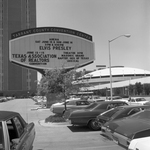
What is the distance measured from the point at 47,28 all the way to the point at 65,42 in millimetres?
3497

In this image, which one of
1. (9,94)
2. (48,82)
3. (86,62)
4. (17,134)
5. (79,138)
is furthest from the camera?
(9,94)

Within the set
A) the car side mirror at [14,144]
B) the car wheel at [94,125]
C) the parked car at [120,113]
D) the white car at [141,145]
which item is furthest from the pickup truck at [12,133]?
the car wheel at [94,125]

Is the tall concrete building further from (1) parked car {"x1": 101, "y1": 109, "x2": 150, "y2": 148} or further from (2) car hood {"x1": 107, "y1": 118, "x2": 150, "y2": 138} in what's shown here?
(2) car hood {"x1": 107, "y1": 118, "x2": 150, "y2": 138}

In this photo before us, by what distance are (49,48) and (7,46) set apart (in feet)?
309

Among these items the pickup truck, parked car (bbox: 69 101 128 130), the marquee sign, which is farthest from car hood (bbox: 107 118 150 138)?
the marquee sign

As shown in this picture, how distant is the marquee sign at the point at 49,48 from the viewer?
30.3m

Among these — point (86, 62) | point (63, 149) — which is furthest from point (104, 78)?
point (63, 149)

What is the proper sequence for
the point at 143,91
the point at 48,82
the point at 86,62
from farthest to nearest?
the point at 143,91 < the point at 86,62 < the point at 48,82

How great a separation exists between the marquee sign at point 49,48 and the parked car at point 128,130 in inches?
909

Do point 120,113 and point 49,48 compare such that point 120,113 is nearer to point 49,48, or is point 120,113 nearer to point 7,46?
point 49,48

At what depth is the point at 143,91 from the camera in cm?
6969

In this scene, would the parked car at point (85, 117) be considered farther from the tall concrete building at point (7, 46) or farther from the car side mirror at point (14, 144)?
the tall concrete building at point (7, 46)

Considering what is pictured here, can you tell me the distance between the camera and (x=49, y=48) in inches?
1220

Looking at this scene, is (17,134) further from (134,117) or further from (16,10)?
(16,10)
